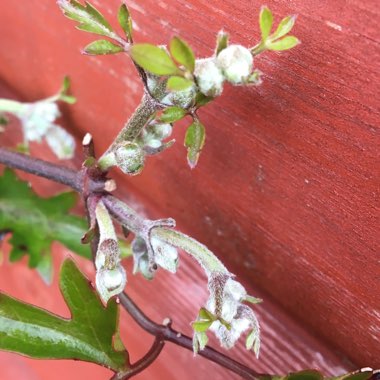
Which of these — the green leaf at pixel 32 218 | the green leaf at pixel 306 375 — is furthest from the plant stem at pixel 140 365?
the green leaf at pixel 32 218

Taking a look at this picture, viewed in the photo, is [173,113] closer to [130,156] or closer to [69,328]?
[130,156]

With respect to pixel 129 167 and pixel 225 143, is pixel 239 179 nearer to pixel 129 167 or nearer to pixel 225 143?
pixel 225 143

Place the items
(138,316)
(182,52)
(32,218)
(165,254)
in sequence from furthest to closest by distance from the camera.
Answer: (32,218) < (138,316) < (165,254) < (182,52)

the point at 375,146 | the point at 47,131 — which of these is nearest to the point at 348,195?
the point at 375,146

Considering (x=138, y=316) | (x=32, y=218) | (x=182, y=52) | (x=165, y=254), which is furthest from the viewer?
(x=32, y=218)

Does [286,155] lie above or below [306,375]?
above

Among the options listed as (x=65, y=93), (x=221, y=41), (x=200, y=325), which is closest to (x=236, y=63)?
(x=221, y=41)
